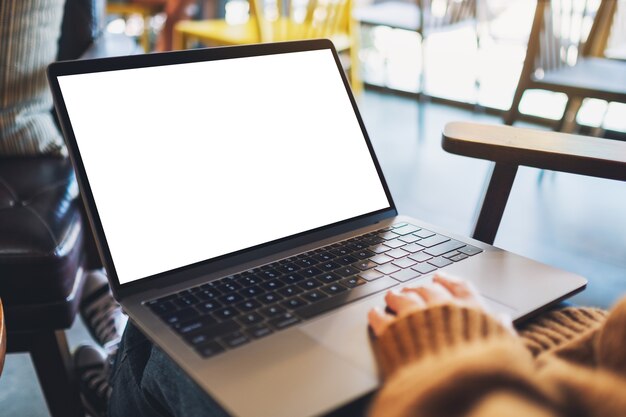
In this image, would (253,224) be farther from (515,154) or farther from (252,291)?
(515,154)

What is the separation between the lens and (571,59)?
7.50 ft

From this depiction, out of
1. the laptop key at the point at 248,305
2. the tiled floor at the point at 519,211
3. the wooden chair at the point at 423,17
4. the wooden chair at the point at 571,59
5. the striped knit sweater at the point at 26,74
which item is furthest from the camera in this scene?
the wooden chair at the point at 423,17

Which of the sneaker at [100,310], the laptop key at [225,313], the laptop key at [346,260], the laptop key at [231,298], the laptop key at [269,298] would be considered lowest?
the sneaker at [100,310]

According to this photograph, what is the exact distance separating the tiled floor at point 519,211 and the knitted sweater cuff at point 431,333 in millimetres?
931

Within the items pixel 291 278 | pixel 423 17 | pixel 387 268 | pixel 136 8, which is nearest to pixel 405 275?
pixel 387 268

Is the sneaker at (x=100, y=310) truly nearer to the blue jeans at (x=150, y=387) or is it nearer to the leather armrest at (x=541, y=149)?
the blue jeans at (x=150, y=387)

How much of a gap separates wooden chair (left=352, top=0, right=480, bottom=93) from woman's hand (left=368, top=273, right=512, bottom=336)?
2360mm

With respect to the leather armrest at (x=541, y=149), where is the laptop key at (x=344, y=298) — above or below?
below

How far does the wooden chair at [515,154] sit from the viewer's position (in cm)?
76

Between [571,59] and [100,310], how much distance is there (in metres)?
1.87

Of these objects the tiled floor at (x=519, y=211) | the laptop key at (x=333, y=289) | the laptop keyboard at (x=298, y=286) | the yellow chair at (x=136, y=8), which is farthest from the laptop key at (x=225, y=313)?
the yellow chair at (x=136, y=8)

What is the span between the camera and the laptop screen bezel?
646 mm

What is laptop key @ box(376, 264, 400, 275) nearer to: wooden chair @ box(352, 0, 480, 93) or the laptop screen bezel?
the laptop screen bezel

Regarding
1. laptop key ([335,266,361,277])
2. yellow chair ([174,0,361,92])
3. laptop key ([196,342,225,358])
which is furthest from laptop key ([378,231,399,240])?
yellow chair ([174,0,361,92])
